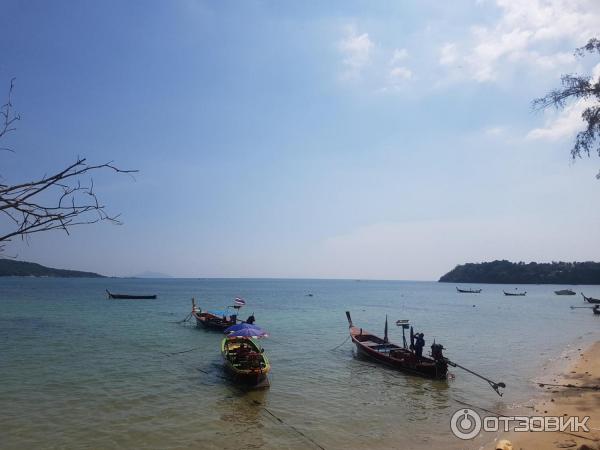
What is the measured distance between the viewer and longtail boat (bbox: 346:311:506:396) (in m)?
20.2

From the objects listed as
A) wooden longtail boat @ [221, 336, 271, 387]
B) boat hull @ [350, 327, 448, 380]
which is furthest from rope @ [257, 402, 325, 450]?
boat hull @ [350, 327, 448, 380]

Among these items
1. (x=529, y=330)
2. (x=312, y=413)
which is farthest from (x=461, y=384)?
(x=529, y=330)

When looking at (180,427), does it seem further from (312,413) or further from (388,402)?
(388,402)

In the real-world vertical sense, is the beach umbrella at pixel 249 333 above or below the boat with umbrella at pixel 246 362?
above

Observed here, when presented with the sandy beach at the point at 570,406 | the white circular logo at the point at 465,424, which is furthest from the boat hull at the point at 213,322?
the sandy beach at the point at 570,406

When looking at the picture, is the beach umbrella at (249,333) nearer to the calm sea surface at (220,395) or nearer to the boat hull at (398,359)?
the calm sea surface at (220,395)

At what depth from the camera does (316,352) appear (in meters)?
27.9

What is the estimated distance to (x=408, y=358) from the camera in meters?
21.9

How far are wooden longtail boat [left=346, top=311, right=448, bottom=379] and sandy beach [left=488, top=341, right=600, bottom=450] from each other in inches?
182

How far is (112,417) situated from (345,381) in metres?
10.7

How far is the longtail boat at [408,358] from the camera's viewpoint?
20219mm

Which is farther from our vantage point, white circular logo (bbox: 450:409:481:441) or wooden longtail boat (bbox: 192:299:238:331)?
wooden longtail boat (bbox: 192:299:238:331)

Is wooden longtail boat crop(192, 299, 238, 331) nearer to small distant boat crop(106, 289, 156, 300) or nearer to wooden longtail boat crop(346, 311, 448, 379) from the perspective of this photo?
wooden longtail boat crop(346, 311, 448, 379)

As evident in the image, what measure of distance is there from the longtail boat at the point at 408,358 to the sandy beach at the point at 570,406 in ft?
6.34
